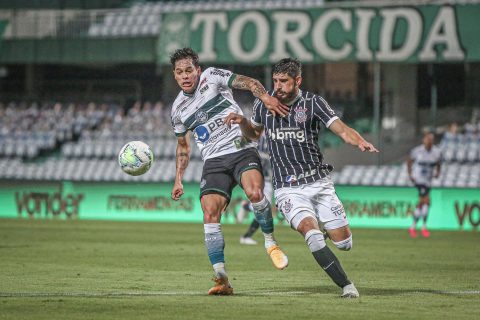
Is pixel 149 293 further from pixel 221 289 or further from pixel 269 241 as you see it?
pixel 269 241

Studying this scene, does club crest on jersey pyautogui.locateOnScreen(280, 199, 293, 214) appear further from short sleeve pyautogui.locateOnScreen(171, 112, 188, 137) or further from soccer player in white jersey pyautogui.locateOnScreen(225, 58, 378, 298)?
short sleeve pyautogui.locateOnScreen(171, 112, 188, 137)

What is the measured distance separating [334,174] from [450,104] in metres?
5.66

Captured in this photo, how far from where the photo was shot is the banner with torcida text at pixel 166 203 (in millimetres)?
27641

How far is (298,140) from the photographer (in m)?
10.5

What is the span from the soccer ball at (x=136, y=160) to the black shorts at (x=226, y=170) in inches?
38.7

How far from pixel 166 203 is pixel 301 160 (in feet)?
68.4

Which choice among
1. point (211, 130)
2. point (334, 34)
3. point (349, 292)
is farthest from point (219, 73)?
point (334, 34)

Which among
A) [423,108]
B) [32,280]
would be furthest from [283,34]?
[32,280]

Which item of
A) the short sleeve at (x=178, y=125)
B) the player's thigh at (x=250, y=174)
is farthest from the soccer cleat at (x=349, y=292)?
the short sleeve at (x=178, y=125)

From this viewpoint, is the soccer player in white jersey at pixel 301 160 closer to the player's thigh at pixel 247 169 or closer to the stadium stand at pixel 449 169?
the player's thigh at pixel 247 169

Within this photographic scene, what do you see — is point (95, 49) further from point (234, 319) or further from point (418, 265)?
point (234, 319)

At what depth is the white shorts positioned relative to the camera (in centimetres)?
1041

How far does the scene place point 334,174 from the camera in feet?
105

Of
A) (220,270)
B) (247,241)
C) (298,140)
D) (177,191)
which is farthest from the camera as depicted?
(247,241)
